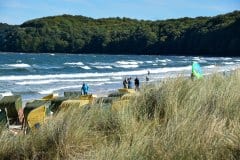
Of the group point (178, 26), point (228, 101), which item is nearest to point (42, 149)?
point (228, 101)

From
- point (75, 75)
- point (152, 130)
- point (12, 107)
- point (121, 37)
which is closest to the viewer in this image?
point (152, 130)

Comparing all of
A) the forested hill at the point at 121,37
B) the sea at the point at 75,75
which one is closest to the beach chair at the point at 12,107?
the sea at the point at 75,75

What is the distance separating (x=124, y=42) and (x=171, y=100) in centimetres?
15774

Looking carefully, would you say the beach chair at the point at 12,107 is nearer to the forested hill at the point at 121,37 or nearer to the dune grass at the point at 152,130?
the dune grass at the point at 152,130

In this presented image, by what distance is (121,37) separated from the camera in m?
166

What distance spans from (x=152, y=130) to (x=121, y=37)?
161144 millimetres

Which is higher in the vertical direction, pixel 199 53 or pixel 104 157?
pixel 104 157

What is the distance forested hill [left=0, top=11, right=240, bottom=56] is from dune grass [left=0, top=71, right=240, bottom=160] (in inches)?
5141

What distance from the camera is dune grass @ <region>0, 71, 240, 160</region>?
4.30 meters

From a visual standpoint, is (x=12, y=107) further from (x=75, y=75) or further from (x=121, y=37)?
(x=121, y=37)

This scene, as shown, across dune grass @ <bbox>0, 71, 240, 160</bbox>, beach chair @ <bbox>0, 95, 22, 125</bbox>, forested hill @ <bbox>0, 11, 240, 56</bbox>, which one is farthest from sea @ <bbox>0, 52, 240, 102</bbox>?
forested hill @ <bbox>0, 11, 240, 56</bbox>

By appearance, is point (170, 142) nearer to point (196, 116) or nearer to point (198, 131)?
point (198, 131)

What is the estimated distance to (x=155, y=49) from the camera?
155 meters

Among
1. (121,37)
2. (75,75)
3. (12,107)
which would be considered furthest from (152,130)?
(121,37)
